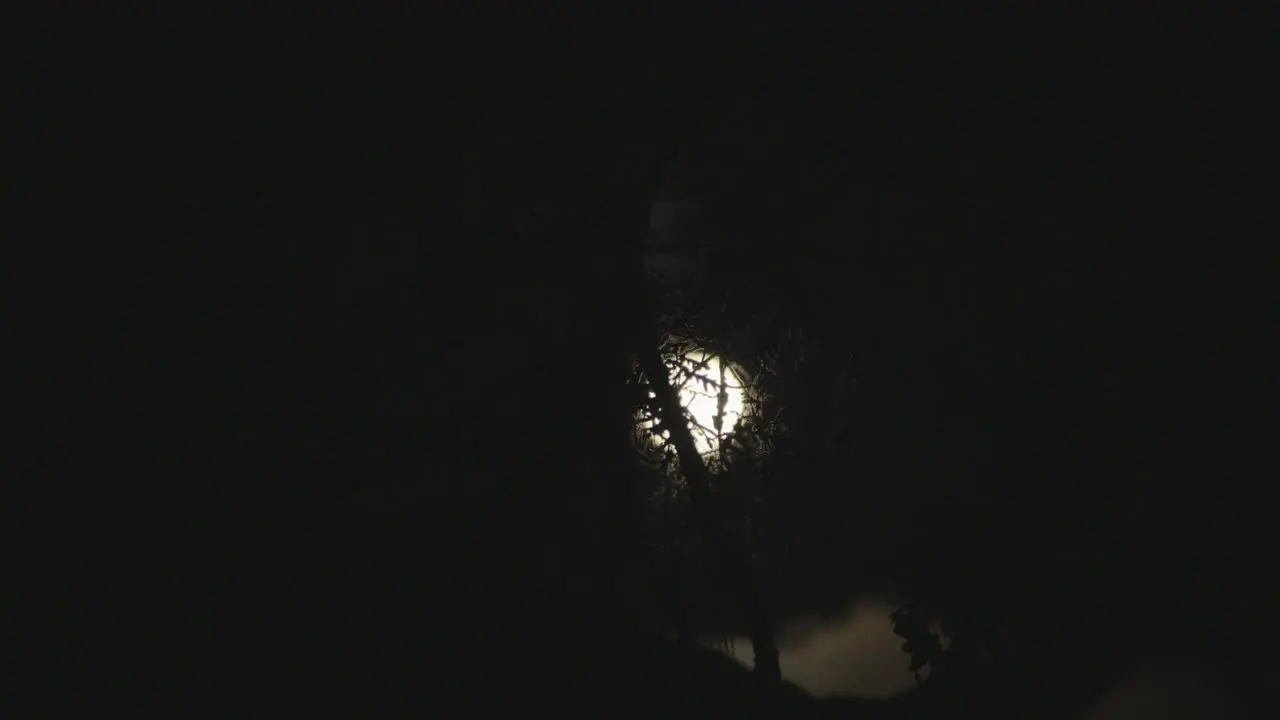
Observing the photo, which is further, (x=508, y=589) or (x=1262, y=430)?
(x=508, y=589)

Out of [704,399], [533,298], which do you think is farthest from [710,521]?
[533,298]

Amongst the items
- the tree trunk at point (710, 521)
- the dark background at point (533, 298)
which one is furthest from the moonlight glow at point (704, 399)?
the dark background at point (533, 298)

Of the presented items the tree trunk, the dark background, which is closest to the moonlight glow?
the tree trunk

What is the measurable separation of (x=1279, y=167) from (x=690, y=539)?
37.5 inches

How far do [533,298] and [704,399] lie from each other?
11.4 inches

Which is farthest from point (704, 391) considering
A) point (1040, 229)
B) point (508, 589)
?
point (1040, 229)

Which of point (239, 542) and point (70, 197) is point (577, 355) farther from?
point (70, 197)

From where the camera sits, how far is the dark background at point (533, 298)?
1.23m

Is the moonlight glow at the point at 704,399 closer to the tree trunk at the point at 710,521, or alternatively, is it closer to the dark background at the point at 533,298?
the tree trunk at the point at 710,521

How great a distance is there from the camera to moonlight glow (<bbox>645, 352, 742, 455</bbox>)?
1.28 m

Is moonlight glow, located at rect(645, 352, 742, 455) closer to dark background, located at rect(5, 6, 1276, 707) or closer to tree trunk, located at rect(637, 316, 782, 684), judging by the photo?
tree trunk, located at rect(637, 316, 782, 684)

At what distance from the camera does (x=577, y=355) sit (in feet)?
4.31

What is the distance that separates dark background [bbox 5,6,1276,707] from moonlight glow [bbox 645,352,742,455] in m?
0.11

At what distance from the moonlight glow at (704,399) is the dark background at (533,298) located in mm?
114
